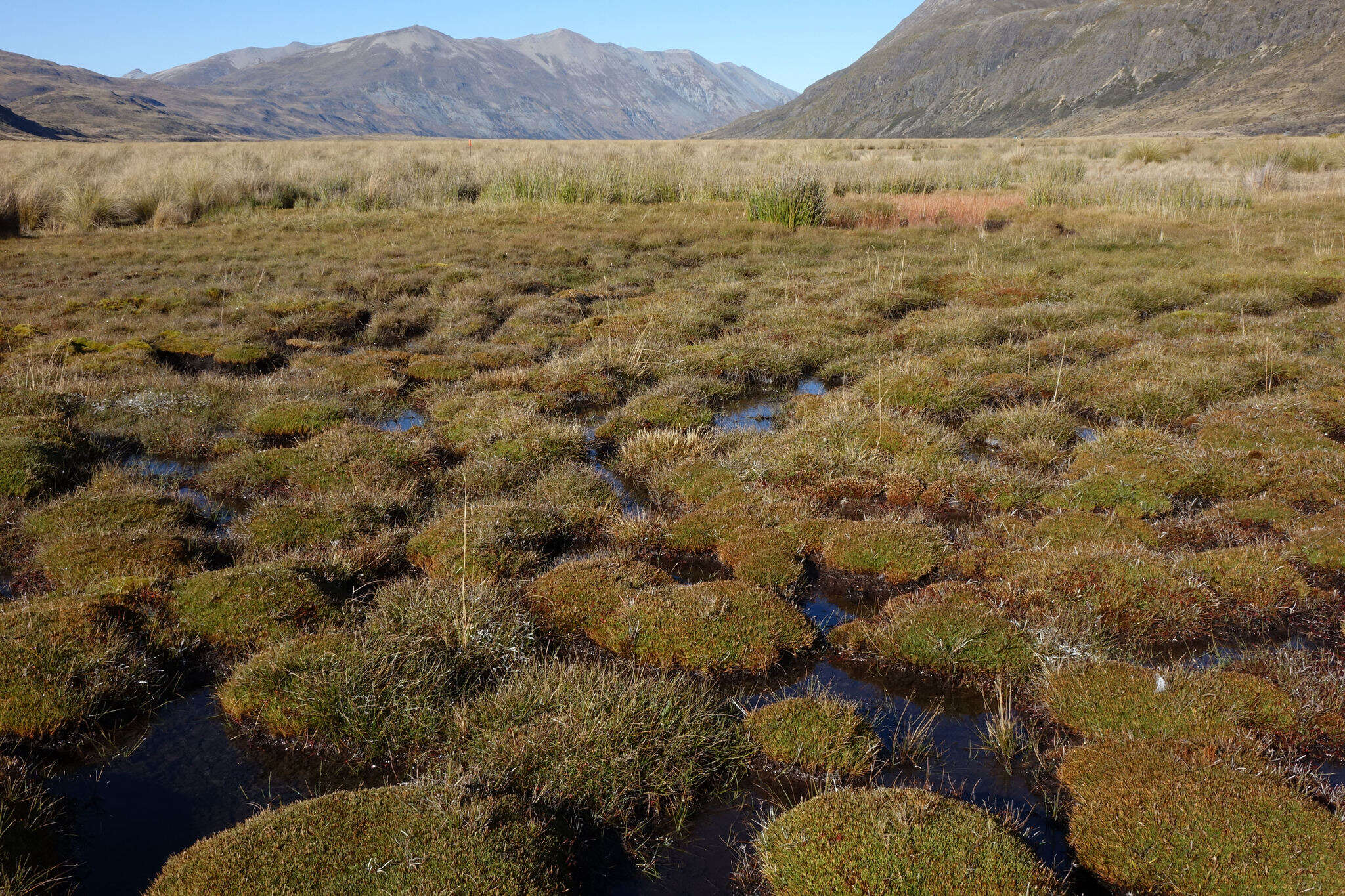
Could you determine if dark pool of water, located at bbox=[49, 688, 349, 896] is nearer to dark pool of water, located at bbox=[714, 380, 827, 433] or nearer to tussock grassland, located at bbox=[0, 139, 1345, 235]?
dark pool of water, located at bbox=[714, 380, 827, 433]

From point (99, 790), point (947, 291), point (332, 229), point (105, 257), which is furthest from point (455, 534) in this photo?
point (332, 229)

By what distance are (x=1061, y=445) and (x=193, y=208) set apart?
→ 2584 centimetres

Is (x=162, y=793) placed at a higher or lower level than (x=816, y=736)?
lower

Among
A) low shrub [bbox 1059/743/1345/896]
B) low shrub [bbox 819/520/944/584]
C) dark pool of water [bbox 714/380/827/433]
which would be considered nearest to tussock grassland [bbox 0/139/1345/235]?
dark pool of water [bbox 714/380/827/433]

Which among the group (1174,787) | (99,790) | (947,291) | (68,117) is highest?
(68,117)

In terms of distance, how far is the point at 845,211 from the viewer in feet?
78.2

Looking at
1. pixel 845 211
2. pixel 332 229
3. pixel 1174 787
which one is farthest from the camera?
pixel 845 211

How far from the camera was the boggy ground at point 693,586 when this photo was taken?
3518 mm

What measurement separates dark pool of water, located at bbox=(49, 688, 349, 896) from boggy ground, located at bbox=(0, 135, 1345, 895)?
0.04 metres

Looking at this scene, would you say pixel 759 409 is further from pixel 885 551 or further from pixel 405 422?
pixel 405 422

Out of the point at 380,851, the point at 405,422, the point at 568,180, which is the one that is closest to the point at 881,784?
the point at 380,851

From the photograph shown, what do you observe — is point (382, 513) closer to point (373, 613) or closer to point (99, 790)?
point (373, 613)

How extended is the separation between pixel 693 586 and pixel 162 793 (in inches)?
133

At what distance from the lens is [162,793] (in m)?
3.94
